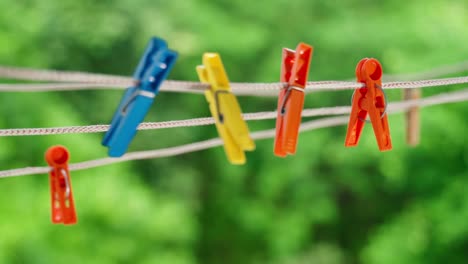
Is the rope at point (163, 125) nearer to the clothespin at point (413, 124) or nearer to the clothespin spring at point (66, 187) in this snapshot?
the clothespin spring at point (66, 187)

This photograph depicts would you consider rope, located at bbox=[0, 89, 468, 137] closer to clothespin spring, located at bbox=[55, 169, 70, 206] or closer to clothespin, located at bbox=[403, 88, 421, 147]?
clothespin spring, located at bbox=[55, 169, 70, 206]

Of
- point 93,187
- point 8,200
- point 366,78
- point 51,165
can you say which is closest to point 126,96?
point 51,165

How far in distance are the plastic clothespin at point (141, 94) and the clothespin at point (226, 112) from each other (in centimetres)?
7

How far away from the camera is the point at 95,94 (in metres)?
5.42

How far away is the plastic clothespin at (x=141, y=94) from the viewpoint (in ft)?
3.89

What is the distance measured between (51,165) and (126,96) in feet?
1.12

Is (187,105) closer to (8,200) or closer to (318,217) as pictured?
(318,217)

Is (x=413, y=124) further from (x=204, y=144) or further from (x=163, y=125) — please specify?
(x=163, y=125)

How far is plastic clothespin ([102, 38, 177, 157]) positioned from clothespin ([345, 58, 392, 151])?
397 mm

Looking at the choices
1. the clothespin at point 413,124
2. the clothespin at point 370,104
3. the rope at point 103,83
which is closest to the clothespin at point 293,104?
the rope at point 103,83

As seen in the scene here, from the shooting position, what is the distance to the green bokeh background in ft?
14.7

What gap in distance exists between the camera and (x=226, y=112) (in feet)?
4.04

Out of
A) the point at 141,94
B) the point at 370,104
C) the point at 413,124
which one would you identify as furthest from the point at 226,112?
the point at 413,124

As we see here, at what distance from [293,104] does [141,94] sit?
0.81ft
